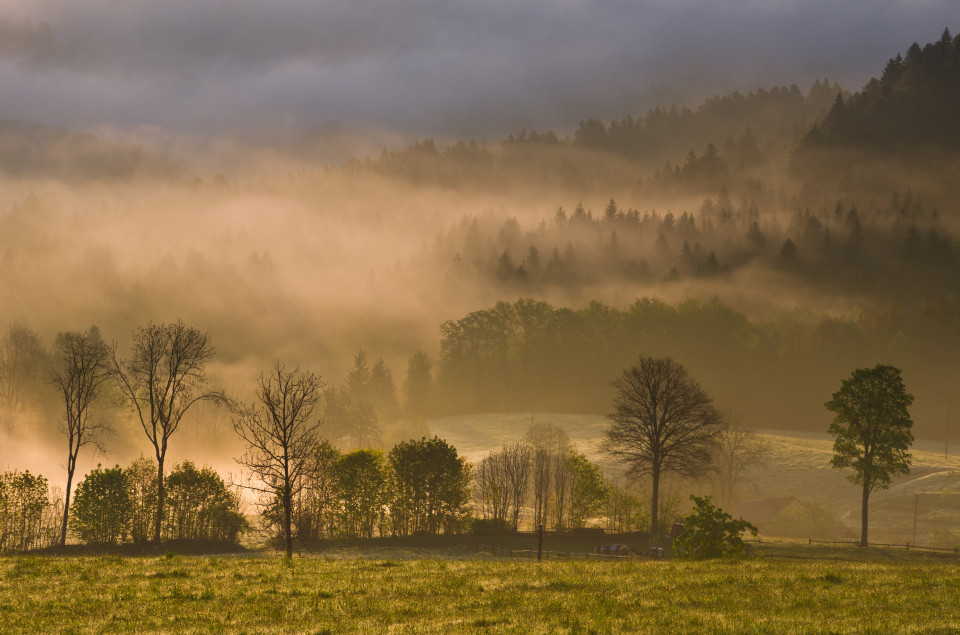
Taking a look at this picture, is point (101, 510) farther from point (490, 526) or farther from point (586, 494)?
point (586, 494)

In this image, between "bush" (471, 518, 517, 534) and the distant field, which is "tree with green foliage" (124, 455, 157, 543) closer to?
"bush" (471, 518, 517, 534)

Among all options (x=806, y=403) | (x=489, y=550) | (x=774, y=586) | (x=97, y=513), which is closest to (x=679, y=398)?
(x=489, y=550)

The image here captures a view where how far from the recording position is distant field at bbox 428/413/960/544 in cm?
11256

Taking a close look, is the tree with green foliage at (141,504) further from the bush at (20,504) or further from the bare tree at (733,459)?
the bare tree at (733,459)

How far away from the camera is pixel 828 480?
131 m

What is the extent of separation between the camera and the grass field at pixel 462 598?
20.6 metres

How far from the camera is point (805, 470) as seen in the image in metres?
136

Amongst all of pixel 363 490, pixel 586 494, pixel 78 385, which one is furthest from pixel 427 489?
pixel 78 385

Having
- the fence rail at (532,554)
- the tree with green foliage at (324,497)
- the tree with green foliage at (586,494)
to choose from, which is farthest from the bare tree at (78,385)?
the tree with green foliage at (586,494)

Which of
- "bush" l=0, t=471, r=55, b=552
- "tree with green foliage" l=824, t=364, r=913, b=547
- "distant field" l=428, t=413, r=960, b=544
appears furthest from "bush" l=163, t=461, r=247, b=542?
"distant field" l=428, t=413, r=960, b=544

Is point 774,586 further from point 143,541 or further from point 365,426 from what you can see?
point 365,426

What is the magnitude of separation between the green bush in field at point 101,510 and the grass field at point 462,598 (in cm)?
3432

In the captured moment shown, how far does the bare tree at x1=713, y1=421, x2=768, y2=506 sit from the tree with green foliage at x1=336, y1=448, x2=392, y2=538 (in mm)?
70839

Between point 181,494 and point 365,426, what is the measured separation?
10782cm
